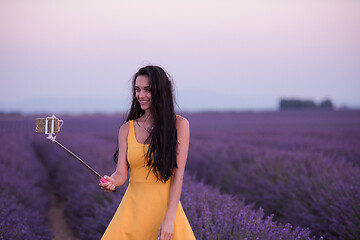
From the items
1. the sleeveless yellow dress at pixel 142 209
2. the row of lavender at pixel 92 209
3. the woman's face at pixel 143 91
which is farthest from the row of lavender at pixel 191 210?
the woman's face at pixel 143 91

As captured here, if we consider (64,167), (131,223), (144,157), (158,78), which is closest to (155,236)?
(131,223)

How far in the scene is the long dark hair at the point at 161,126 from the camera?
1.59 meters

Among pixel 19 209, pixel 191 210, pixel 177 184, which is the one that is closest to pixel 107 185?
pixel 177 184

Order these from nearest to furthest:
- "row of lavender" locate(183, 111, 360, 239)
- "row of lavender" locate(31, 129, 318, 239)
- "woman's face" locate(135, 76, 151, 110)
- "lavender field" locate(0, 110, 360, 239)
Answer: "woman's face" locate(135, 76, 151, 110), "row of lavender" locate(31, 129, 318, 239), "lavender field" locate(0, 110, 360, 239), "row of lavender" locate(183, 111, 360, 239)

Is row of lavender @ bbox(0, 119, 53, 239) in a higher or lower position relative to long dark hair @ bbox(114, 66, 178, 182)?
lower

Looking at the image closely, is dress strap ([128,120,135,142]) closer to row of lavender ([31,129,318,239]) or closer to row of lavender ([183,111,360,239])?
row of lavender ([31,129,318,239])

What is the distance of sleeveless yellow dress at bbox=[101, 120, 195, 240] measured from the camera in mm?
1593

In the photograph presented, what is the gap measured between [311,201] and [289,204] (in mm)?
232

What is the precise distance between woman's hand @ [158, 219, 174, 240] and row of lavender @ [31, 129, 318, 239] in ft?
2.14

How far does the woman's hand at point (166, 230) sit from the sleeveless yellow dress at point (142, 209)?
0.23 ft

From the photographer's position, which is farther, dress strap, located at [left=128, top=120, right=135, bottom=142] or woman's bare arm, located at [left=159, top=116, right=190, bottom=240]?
dress strap, located at [left=128, top=120, right=135, bottom=142]

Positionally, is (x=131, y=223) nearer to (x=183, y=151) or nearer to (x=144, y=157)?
(x=144, y=157)

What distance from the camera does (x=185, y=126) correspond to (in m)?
1.65

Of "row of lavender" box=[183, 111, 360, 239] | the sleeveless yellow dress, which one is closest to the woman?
the sleeveless yellow dress
